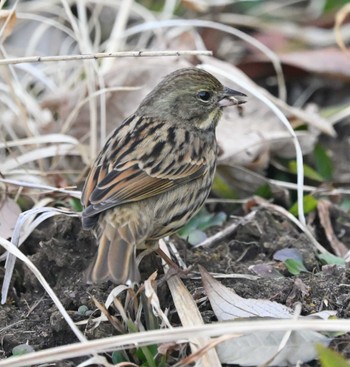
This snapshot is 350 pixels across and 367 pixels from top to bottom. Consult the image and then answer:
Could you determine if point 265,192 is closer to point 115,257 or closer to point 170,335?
point 115,257

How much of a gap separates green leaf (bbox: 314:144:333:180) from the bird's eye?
1028 millimetres

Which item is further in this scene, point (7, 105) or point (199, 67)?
point (7, 105)

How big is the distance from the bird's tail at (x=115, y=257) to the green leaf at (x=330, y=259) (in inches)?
33.4

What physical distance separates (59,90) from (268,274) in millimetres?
2047

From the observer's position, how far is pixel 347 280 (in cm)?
332

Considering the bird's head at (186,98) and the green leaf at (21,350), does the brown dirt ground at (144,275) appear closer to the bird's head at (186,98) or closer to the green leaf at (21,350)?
the green leaf at (21,350)

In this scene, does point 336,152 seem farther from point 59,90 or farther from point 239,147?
point 59,90

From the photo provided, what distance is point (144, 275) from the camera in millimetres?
3545

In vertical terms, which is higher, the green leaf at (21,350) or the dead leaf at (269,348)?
the green leaf at (21,350)

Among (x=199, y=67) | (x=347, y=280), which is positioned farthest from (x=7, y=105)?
(x=347, y=280)

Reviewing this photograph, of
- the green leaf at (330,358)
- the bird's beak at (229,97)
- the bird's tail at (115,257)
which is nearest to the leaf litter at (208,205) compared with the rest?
the bird's tail at (115,257)

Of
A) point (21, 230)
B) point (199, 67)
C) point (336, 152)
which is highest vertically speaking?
point (199, 67)

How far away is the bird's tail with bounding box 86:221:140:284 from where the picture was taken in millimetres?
2998

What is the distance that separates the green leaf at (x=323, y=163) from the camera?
4.70 metres
